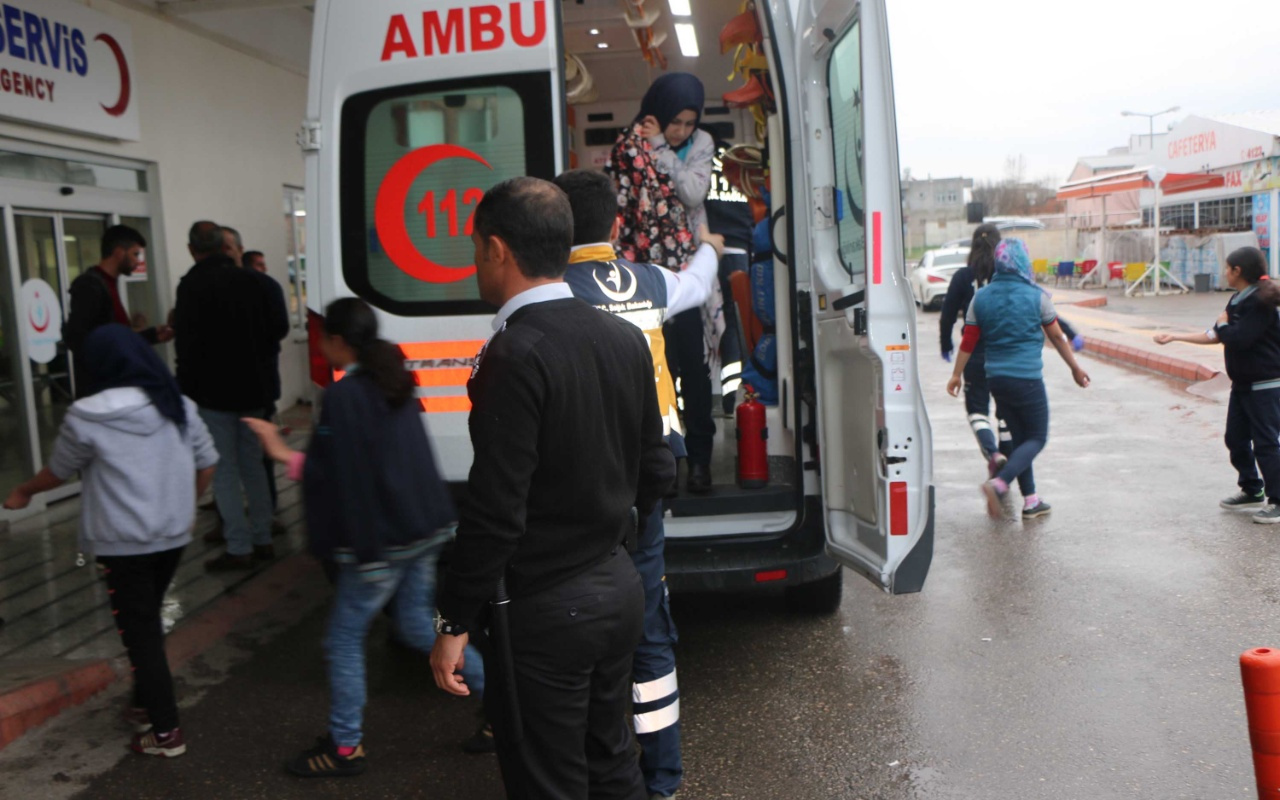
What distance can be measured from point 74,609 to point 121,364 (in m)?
2.35

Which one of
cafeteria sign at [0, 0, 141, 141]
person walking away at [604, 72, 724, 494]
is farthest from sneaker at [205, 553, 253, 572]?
cafeteria sign at [0, 0, 141, 141]

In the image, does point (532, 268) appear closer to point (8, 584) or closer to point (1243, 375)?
point (8, 584)

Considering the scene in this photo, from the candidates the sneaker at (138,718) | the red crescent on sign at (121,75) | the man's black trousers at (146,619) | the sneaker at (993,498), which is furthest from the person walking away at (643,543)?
the red crescent on sign at (121,75)

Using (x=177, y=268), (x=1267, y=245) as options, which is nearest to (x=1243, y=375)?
(x=177, y=268)

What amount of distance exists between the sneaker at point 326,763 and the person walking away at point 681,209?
1.81m

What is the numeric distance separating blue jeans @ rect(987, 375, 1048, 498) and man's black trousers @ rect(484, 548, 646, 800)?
4790mm

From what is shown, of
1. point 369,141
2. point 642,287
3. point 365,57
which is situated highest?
point 365,57

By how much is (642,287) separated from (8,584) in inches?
169

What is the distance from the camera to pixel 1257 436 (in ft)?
21.6

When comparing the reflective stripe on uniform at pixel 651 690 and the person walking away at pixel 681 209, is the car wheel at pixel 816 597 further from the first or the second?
the reflective stripe on uniform at pixel 651 690

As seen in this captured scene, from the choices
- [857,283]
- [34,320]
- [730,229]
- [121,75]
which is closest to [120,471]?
[857,283]

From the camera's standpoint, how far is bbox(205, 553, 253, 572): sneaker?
6.29 m

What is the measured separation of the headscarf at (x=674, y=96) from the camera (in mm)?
5086

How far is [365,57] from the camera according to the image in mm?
4359
